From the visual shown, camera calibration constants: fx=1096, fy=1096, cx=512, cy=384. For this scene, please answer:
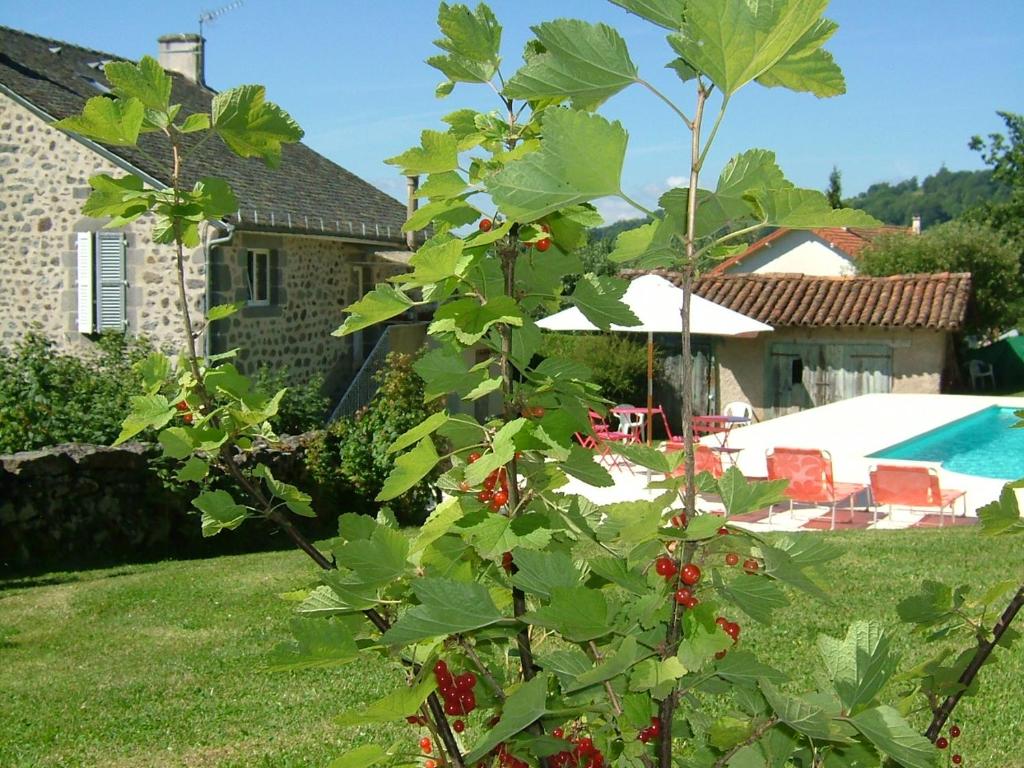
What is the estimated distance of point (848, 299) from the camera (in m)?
25.4

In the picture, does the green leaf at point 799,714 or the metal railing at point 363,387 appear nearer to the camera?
the green leaf at point 799,714

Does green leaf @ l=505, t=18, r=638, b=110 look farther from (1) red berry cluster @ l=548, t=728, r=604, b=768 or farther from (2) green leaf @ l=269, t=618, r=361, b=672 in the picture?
(1) red berry cluster @ l=548, t=728, r=604, b=768

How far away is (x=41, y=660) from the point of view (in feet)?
25.5

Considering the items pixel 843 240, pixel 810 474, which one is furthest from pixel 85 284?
pixel 843 240

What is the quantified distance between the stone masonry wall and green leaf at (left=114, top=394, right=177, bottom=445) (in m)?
15.7

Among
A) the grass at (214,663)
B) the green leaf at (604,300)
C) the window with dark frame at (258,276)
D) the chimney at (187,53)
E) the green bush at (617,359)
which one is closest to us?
the green leaf at (604,300)

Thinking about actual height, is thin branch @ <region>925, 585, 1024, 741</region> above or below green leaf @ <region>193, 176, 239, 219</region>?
below

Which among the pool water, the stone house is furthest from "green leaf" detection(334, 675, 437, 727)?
the pool water

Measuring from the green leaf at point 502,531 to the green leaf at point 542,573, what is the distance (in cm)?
3

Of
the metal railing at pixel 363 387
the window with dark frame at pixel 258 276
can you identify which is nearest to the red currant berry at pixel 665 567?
the window with dark frame at pixel 258 276

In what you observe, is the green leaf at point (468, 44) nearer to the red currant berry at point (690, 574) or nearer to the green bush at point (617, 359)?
the red currant berry at point (690, 574)

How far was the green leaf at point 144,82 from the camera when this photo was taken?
6.36 feet

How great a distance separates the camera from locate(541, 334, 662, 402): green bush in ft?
81.0

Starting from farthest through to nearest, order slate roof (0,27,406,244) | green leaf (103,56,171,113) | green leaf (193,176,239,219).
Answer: slate roof (0,27,406,244) → green leaf (193,176,239,219) → green leaf (103,56,171,113)
